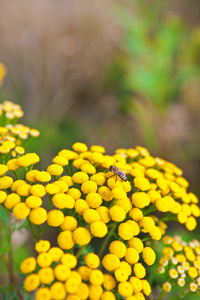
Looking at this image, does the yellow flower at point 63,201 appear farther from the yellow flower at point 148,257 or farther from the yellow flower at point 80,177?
the yellow flower at point 148,257

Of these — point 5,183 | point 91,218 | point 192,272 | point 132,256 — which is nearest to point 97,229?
point 91,218

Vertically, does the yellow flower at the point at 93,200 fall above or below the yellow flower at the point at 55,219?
above

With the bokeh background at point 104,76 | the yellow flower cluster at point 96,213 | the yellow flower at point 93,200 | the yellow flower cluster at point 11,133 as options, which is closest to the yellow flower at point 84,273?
the yellow flower cluster at point 96,213

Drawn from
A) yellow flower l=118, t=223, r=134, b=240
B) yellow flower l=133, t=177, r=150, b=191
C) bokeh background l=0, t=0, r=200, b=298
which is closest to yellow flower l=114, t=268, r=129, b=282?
yellow flower l=118, t=223, r=134, b=240

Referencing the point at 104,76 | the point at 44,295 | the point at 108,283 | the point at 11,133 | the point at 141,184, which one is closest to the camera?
the point at 44,295

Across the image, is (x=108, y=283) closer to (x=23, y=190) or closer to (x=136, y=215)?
(x=136, y=215)

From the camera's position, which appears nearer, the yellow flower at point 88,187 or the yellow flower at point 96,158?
the yellow flower at point 88,187

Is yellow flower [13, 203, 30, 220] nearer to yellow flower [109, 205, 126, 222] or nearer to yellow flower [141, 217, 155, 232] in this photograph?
yellow flower [109, 205, 126, 222]
